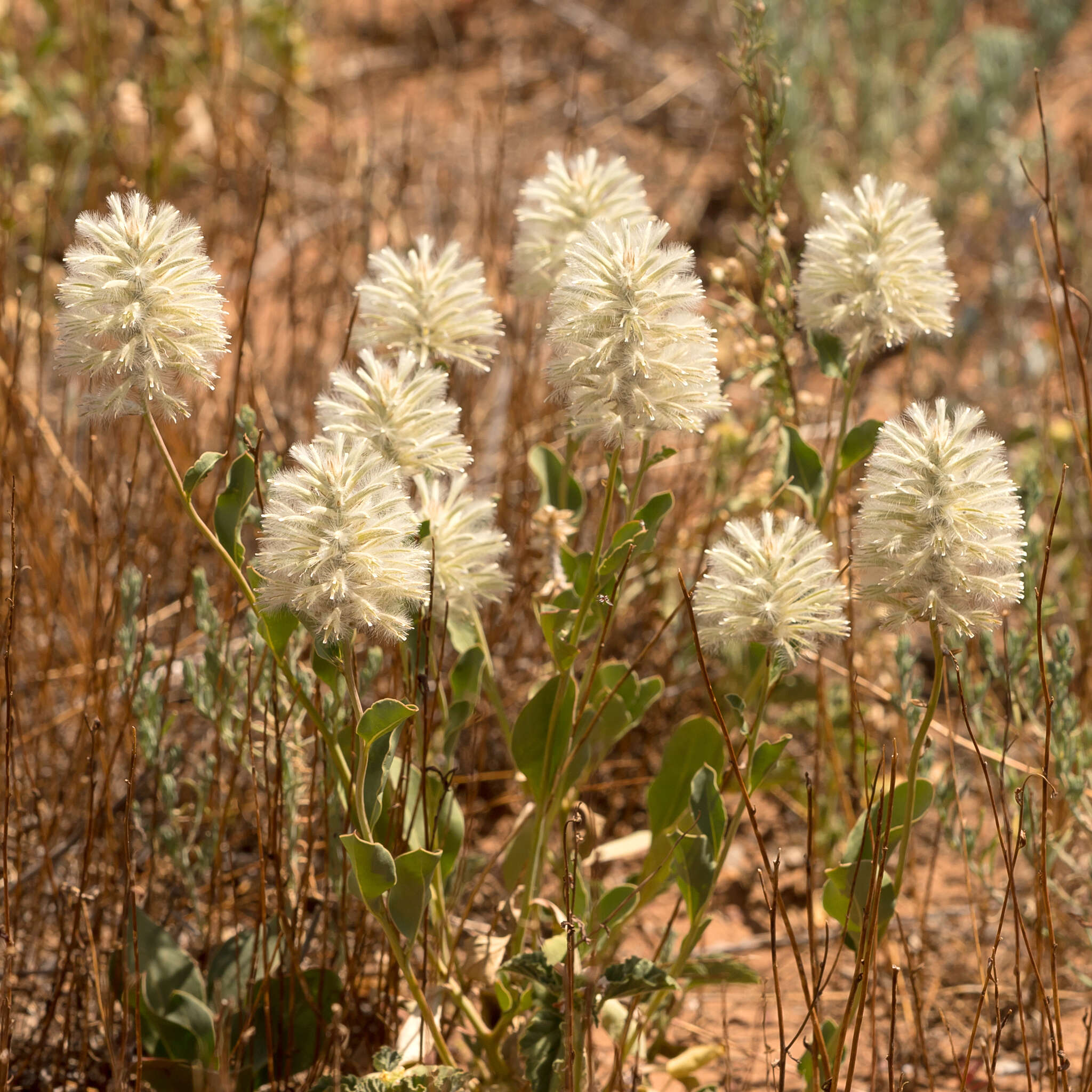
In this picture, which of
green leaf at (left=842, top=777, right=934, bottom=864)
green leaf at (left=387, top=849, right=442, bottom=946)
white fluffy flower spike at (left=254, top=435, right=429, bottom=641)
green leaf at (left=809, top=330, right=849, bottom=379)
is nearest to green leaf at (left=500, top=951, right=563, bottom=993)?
green leaf at (left=387, top=849, right=442, bottom=946)

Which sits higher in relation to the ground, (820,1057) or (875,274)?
(875,274)

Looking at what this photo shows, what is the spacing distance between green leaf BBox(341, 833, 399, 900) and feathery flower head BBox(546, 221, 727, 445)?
19.3 inches

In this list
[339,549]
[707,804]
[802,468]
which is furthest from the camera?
[802,468]

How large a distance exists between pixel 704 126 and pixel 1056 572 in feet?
8.99

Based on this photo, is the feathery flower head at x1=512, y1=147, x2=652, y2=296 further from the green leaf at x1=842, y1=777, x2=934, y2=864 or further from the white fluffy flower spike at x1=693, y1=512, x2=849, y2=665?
the green leaf at x1=842, y1=777, x2=934, y2=864

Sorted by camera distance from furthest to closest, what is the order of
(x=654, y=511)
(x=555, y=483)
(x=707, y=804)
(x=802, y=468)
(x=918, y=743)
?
(x=555, y=483)
(x=802, y=468)
(x=654, y=511)
(x=707, y=804)
(x=918, y=743)

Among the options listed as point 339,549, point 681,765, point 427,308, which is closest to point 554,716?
point 681,765

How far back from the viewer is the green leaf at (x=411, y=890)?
51.3 inches

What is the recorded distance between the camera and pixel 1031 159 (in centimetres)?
385

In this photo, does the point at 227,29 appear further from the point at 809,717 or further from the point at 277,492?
the point at 277,492

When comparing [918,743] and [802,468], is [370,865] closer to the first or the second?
[918,743]

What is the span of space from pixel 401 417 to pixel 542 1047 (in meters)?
0.78

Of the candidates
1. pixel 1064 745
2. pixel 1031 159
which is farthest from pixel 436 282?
pixel 1031 159

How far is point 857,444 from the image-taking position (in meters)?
1.58
